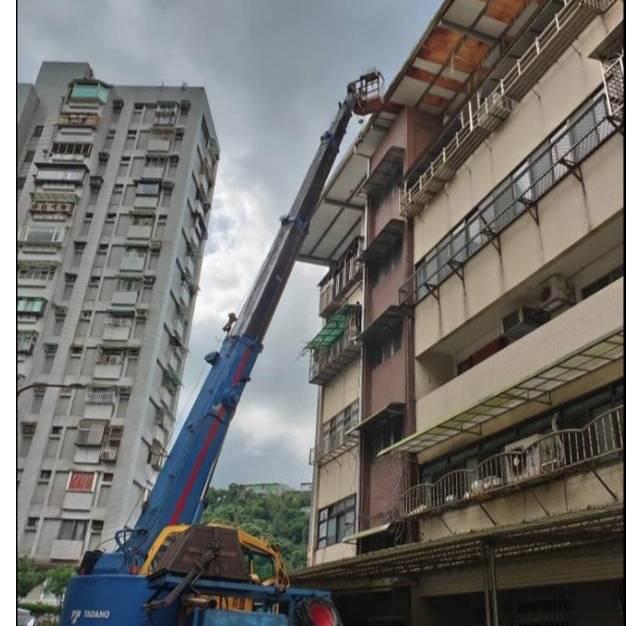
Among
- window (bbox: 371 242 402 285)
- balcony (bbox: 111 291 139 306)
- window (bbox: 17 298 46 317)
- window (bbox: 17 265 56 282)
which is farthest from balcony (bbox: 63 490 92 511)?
window (bbox: 371 242 402 285)

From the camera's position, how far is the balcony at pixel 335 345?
25219 mm

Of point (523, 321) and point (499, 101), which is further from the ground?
point (499, 101)

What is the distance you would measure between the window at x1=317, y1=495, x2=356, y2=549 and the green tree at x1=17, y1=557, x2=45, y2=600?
17.8m

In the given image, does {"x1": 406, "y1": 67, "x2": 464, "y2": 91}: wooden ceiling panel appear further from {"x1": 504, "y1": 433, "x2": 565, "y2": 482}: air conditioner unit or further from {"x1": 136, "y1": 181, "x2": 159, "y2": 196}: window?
{"x1": 136, "y1": 181, "x2": 159, "y2": 196}: window

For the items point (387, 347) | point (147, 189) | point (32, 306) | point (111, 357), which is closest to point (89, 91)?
point (147, 189)

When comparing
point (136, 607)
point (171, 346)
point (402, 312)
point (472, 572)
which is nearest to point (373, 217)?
point (402, 312)

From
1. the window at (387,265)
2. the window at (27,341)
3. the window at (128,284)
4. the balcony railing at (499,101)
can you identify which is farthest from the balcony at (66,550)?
the balcony railing at (499,101)

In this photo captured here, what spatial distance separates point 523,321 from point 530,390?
8.16ft

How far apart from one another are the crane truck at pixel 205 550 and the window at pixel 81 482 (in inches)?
1054

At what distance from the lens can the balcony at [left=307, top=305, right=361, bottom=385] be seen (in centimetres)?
2522

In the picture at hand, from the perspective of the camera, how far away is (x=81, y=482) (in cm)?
3894

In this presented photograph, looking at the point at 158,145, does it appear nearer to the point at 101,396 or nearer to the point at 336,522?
the point at 101,396

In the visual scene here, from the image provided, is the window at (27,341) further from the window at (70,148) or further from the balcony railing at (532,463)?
the balcony railing at (532,463)

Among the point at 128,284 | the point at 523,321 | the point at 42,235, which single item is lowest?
the point at 523,321
